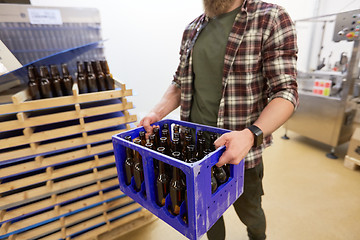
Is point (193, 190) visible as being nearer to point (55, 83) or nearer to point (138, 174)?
point (138, 174)

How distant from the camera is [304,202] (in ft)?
7.80

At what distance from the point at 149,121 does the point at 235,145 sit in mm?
589

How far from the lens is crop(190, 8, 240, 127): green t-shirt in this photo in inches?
45.5

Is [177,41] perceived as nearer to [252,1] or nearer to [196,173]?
[252,1]

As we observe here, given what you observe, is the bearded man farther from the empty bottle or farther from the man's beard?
the empty bottle

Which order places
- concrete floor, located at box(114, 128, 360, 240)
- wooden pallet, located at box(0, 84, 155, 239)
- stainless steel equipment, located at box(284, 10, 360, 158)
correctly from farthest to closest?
stainless steel equipment, located at box(284, 10, 360, 158)
concrete floor, located at box(114, 128, 360, 240)
wooden pallet, located at box(0, 84, 155, 239)

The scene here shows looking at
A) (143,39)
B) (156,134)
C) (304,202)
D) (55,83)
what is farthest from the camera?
(143,39)

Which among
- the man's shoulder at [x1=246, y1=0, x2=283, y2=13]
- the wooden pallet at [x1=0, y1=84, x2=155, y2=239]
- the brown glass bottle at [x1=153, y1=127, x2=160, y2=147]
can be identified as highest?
the man's shoulder at [x1=246, y1=0, x2=283, y2=13]

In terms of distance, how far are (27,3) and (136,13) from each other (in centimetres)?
154

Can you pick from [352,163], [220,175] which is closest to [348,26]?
[352,163]

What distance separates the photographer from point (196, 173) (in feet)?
2.34

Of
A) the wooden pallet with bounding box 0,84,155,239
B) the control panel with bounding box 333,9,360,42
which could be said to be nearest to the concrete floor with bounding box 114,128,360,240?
the wooden pallet with bounding box 0,84,155,239

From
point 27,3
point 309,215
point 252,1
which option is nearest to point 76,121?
point 27,3

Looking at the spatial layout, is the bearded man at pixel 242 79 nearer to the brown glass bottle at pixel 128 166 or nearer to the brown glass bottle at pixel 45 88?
the brown glass bottle at pixel 128 166
